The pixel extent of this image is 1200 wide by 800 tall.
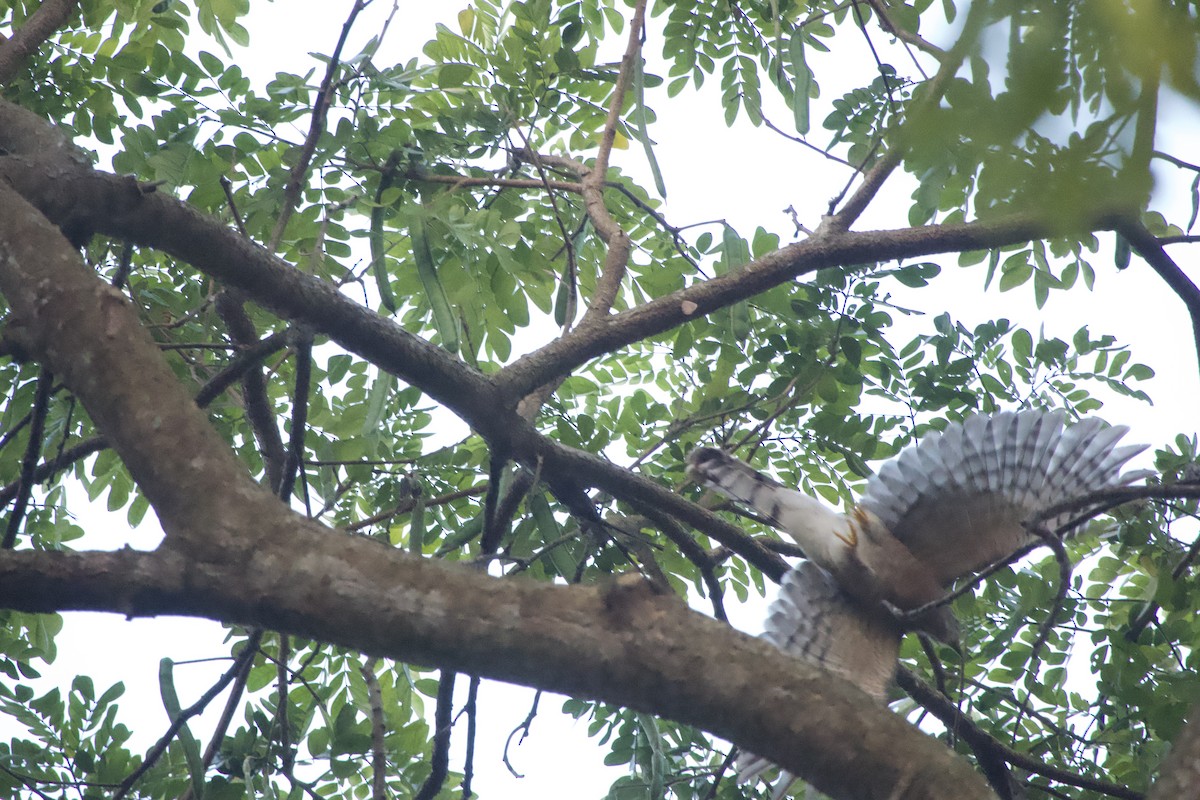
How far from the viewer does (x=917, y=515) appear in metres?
3.04

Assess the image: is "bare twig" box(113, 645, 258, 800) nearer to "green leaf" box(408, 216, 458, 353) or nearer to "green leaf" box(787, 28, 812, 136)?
"green leaf" box(408, 216, 458, 353)

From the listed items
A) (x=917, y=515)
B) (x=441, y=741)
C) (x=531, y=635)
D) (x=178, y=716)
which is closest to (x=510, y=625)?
(x=531, y=635)

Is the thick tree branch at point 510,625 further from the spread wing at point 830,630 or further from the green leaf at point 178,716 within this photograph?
the spread wing at point 830,630

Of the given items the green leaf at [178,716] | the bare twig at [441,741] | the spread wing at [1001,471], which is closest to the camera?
the green leaf at [178,716]

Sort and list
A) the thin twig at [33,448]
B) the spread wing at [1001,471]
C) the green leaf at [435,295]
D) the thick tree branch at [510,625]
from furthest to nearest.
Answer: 1. the spread wing at [1001,471]
2. the green leaf at [435,295]
3. the thin twig at [33,448]
4. the thick tree branch at [510,625]

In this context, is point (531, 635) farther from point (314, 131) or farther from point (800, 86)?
Result: point (800, 86)

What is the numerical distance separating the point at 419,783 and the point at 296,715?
17.3 inches

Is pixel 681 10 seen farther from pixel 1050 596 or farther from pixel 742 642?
pixel 742 642

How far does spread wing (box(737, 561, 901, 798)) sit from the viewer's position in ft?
10.1

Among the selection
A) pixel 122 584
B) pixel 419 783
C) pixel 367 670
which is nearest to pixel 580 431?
pixel 367 670

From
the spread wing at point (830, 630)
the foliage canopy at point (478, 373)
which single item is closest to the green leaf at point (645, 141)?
the foliage canopy at point (478, 373)

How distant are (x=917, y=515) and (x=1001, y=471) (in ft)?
0.90

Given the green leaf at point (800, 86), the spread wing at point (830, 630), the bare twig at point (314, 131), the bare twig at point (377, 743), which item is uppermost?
the green leaf at point (800, 86)

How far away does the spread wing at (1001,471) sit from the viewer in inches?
114
